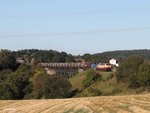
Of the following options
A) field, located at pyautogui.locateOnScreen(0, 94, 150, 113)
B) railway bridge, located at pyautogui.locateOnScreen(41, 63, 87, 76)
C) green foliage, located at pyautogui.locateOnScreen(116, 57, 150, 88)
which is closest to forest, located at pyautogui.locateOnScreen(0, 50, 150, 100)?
green foliage, located at pyautogui.locateOnScreen(116, 57, 150, 88)

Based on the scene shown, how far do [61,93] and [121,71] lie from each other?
51.7 feet

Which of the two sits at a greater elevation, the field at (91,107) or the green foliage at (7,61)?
the green foliage at (7,61)

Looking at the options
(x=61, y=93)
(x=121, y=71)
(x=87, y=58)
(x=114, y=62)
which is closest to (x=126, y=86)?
(x=121, y=71)

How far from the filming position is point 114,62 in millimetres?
168875

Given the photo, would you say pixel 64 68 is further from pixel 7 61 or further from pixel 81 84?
pixel 81 84

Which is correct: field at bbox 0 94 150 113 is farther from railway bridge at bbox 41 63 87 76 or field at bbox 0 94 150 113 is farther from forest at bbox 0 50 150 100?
railway bridge at bbox 41 63 87 76

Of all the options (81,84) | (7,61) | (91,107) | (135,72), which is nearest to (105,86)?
(135,72)

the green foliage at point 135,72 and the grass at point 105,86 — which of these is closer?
the green foliage at point 135,72

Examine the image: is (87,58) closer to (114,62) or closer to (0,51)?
(114,62)

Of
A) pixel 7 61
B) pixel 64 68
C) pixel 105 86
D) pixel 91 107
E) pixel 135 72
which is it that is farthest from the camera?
pixel 64 68

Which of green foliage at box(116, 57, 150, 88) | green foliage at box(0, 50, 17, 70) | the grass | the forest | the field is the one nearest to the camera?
the field

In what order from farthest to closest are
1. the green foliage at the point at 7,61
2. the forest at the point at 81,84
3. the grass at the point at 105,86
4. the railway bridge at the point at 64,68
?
the railway bridge at the point at 64,68 < the green foliage at the point at 7,61 < the grass at the point at 105,86 < the forest at the point at 81,84

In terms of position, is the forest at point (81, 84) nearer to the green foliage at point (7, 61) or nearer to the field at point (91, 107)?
the green foliage at point (7, 61)

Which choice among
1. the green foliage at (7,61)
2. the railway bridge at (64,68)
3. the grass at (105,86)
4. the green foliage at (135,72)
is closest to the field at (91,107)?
the grass at (105,86)
